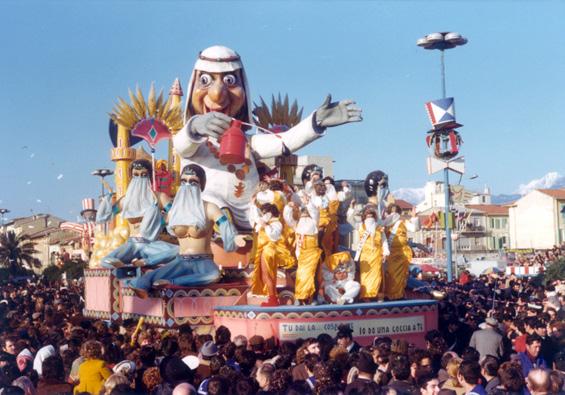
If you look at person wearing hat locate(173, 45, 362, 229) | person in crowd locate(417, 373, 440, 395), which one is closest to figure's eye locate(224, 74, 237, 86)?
person wearing hat locate(173, 45, 362, 229)

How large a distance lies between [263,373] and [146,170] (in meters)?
A: 10.8

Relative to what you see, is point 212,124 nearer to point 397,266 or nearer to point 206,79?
point 206,79

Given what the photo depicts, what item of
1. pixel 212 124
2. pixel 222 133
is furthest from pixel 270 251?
pixel 212 124

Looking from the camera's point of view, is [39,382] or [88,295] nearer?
[39,382]

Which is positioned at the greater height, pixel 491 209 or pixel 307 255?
pixel 491 209

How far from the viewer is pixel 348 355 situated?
23.8 ft

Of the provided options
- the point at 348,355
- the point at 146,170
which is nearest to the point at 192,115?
the point at 146,170

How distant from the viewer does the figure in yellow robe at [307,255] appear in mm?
12602

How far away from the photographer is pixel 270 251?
12648 millimetres

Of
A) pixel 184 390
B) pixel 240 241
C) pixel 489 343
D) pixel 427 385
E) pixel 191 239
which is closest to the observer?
pixel 184 390

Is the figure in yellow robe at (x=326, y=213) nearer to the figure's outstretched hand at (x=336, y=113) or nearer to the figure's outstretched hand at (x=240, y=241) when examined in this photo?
the figure's outstretched hand at (x=336, y=113)

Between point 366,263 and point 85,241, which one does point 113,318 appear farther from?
point 85,241

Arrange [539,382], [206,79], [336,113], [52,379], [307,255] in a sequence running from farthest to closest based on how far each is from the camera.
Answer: [206,79]
[336,113]
[307,255]
[52,379]
[539,382]

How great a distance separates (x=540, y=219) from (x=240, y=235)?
182ft
